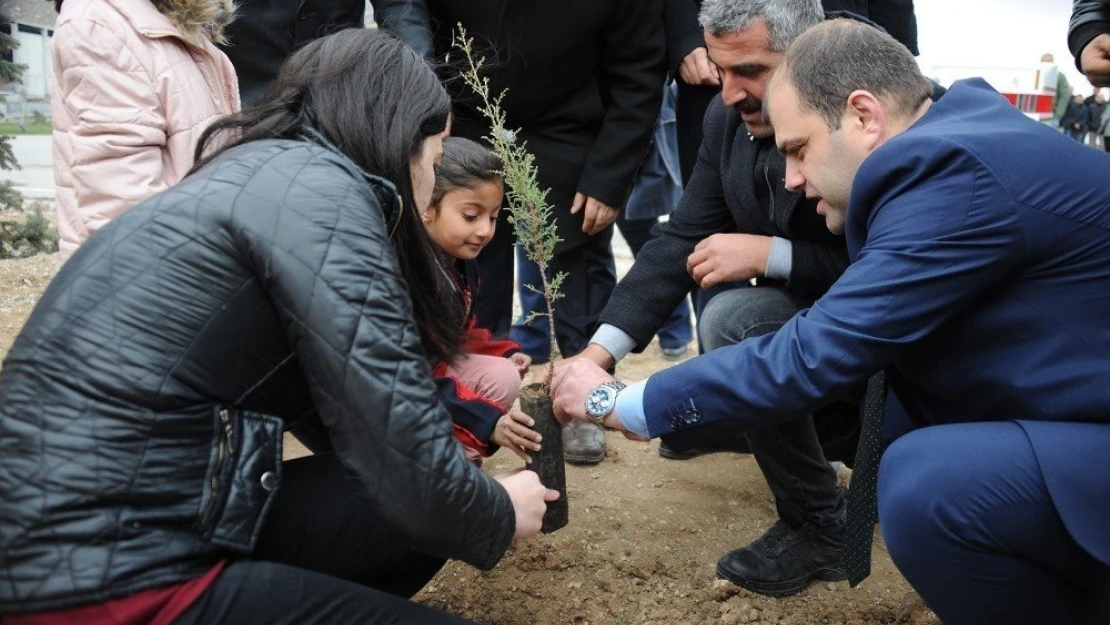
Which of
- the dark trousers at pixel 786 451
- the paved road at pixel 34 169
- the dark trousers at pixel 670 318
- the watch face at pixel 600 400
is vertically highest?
the watch face at pixel 600 400

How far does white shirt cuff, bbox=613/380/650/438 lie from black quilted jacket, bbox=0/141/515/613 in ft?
2.49

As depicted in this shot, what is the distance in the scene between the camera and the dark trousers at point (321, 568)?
1.72 m

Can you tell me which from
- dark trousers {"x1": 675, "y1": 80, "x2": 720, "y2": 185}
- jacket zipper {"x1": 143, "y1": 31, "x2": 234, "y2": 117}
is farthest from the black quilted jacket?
dark trousers {"x1": 675, "y1": 80, "x2": 720, "y2": 185}

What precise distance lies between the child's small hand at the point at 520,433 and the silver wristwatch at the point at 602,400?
0.18 meters

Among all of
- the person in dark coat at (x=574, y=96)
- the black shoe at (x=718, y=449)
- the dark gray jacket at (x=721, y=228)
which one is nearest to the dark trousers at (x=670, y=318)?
the person in dark coat at (x=574, y=96)

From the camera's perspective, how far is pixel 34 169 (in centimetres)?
1434

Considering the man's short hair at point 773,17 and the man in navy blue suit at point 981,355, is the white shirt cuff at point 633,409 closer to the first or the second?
the man in navy blue suit at point 981,355

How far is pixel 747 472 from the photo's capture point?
376 centimetres

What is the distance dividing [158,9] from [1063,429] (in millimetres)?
2608

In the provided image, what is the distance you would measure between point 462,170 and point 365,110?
1.32 meters

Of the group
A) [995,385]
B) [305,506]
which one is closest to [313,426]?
[305,506]

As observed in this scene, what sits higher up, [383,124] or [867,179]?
[383,124]

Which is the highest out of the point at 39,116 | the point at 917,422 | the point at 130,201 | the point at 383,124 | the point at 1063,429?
the point at 383,124

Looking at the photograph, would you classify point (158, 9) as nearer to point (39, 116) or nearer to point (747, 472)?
point (747, 472)
